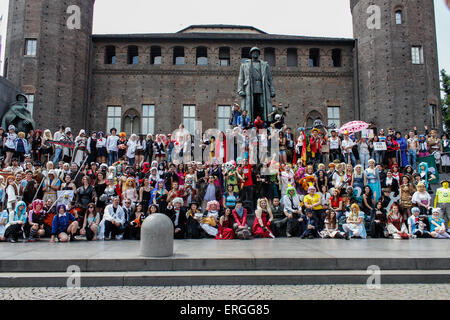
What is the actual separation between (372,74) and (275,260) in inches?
1052

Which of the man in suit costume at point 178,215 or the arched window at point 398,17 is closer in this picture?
the man in suit costume at point 178,215

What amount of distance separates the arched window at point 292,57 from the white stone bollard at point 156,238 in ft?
90.3

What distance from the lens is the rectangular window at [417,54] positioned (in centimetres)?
2880

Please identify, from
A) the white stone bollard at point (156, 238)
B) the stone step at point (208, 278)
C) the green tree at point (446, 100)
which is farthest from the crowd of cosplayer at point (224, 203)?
the green tree at point (446, 100)

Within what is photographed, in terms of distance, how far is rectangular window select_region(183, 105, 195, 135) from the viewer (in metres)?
30.5

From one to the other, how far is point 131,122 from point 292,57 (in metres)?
14.6

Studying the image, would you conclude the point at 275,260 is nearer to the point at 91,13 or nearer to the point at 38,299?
the point at 38,299

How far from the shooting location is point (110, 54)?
3228 cm

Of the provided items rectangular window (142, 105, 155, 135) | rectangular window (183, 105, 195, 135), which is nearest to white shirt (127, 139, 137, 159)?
rectangular window (142, 105, 155, 135)

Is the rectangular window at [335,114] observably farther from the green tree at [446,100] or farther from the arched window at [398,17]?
the green tree at [446,100]

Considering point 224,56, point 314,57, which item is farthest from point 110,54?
point 314,57

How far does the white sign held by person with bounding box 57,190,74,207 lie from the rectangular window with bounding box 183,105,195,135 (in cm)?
2058

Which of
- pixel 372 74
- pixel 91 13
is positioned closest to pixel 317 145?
pixel 372 74

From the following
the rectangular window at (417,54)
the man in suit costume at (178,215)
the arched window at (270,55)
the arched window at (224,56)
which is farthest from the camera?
the arched window at (224,56)
